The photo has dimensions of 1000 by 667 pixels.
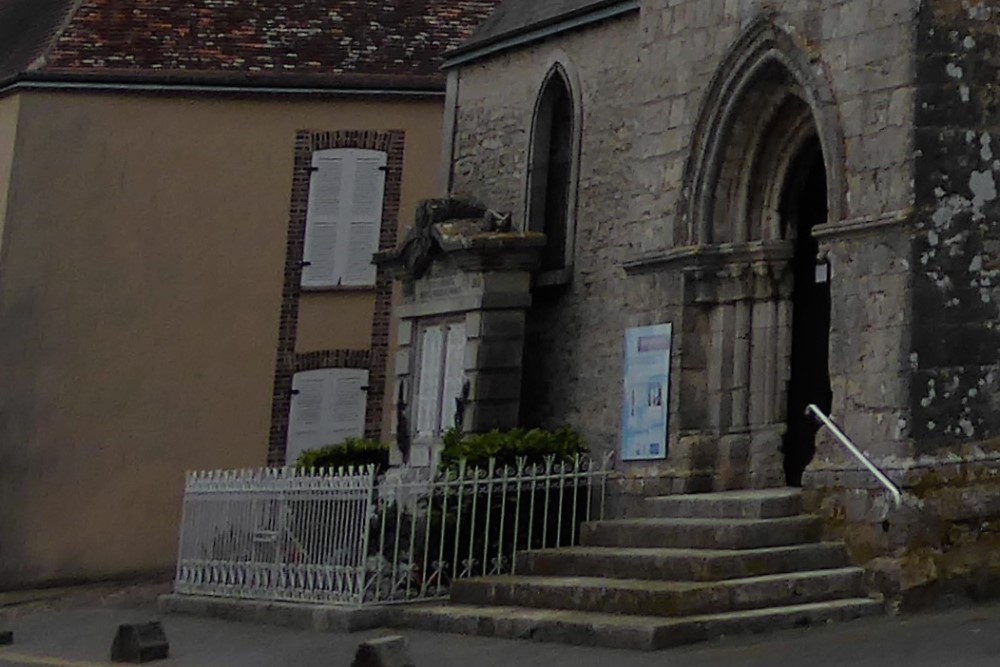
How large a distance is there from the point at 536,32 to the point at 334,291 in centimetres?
546

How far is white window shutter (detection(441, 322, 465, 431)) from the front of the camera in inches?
653

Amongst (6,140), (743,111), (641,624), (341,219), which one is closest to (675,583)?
(641,624)

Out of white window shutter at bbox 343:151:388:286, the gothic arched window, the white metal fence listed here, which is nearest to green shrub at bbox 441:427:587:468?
the white metal fence

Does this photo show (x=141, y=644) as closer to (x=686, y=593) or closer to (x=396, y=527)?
(x=396, y=527)

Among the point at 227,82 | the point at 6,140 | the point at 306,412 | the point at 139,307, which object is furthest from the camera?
the point at 306,412

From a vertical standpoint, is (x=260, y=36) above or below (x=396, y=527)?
above

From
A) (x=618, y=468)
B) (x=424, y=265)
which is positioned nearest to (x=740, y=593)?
(x=618, y=468)

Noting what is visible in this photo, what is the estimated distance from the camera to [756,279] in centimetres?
1380

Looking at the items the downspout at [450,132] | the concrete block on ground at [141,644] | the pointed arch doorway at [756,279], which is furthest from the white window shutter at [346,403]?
the concrete block on ground at [141,644]

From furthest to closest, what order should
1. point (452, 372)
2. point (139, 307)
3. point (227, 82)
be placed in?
point (227, 82) < point (139, 307) < point (452, 372)

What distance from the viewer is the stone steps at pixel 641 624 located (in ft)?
35.4

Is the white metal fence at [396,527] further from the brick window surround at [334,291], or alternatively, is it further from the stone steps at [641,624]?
the brick window surround at [334,291]

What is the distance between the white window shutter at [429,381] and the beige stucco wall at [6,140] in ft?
20.8

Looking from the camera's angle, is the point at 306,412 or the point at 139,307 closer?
the point at 139,307
